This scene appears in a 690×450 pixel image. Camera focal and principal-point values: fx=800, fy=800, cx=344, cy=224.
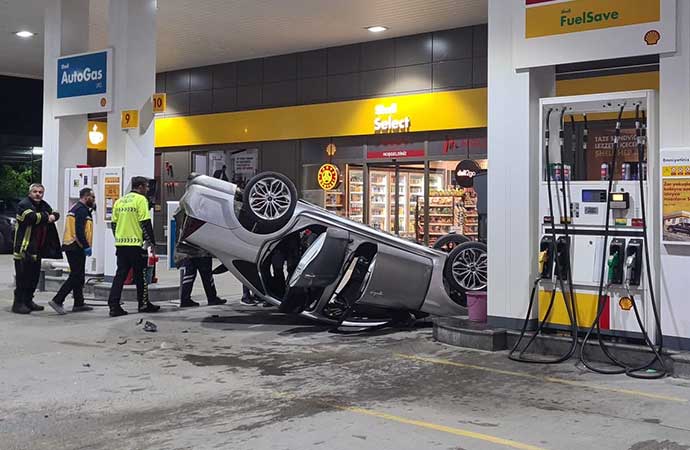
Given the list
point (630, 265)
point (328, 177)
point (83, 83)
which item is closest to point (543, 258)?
point (630, 265)

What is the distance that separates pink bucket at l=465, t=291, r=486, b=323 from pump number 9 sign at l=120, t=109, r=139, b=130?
6.10 meters

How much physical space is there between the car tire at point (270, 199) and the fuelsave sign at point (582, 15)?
9.99ft

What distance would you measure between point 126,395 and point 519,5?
511 cm

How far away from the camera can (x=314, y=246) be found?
8680 mm

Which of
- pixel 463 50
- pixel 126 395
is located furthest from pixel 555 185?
pixel 463 50

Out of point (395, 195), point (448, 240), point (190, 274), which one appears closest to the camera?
point (448, 240)

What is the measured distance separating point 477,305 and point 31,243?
565 centimetres

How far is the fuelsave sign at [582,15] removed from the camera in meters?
7.01

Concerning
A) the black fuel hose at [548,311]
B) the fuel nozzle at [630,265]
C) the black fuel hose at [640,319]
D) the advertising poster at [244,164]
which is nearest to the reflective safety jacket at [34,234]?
the black fuel hose at [548,311]

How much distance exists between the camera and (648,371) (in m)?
6.81

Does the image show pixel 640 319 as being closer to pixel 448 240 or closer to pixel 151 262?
pixel 448 240

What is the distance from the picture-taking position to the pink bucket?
8.37 metres

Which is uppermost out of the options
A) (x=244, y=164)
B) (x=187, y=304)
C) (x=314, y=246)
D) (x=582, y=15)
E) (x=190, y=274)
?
(x=582, y=15)

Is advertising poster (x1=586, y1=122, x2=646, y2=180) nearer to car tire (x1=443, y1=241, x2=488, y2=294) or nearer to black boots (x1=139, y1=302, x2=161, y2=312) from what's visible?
car tire (x1=443, y1=241, x2=488, y2=294)
